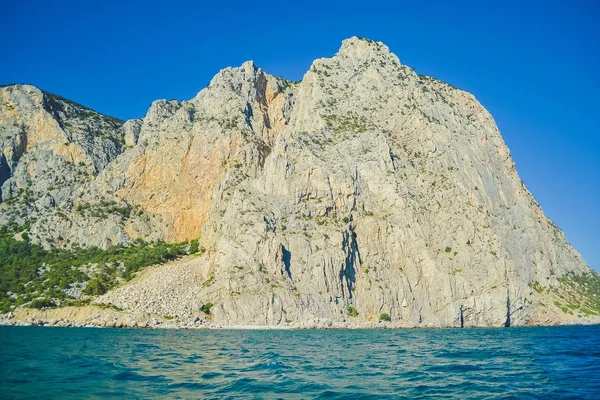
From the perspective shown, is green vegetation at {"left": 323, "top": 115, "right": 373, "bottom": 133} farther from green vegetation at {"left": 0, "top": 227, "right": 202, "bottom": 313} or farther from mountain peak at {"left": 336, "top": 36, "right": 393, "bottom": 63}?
green vegetation at {"left": 0, "top": 227, "right": 202, "bottom": 313}

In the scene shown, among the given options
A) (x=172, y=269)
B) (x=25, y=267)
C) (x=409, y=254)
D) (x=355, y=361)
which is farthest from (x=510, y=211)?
(x=25, y=267)

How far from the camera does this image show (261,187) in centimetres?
10269

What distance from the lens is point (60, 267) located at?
107500mm

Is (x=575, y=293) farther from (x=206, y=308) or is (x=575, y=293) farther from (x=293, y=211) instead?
(x=206, y=308)

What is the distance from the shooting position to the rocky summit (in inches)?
3472

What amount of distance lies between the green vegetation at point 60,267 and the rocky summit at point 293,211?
0.58 m

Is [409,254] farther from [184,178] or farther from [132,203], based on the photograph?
[132,203]

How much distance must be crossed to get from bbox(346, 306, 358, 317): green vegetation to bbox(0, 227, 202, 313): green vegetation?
45715 millimetres

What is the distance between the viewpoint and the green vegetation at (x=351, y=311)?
86.3 meters

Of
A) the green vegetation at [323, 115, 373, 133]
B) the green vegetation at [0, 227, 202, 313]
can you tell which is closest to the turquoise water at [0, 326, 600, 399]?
the green vegetation at [0, 227, 202, 313]

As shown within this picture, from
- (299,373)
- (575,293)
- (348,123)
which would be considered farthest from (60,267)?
(575,293)

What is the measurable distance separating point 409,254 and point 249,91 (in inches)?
2963

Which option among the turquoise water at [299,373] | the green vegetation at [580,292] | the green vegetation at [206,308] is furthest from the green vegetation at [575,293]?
the turquoise water at [299,373]

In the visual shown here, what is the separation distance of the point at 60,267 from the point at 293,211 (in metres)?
52.6
